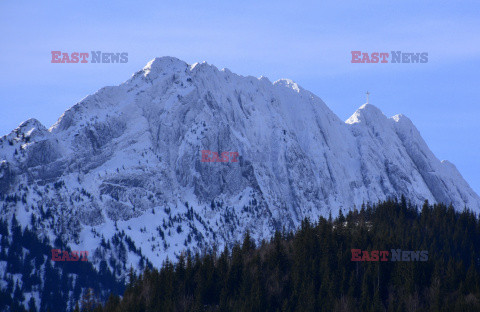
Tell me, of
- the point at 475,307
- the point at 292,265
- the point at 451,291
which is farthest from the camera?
the point at 292,265

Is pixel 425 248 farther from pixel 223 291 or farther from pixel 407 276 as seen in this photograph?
pixel 223 291

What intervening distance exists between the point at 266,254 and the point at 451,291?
51.8m

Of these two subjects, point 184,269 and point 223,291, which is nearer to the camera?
point 223,291

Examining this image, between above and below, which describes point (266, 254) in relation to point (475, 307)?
above

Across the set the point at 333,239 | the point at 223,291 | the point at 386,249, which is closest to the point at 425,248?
the point at 386,249

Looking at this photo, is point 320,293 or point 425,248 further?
point 425,248

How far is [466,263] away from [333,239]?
39.4 m

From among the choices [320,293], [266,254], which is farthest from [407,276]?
[266,254]

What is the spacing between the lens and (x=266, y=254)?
197 metres

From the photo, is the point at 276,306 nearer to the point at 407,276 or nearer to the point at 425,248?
the point at 407,276

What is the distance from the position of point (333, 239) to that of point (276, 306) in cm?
3132

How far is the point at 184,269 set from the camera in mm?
188375

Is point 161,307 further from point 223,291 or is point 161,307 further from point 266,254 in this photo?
point 266,254

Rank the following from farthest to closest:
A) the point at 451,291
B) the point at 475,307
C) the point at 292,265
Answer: the point at 292,265 < the point at 451,291 < the point at 475,307
